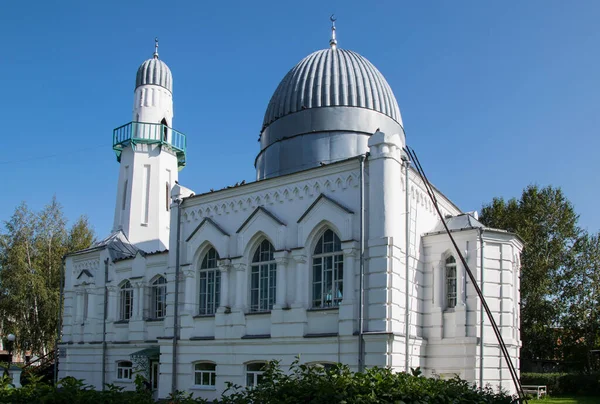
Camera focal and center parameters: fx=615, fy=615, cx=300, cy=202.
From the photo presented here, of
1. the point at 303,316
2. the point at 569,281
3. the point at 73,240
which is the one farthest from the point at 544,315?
the point at 73,240

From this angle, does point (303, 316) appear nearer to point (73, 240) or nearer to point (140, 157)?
point (140, 157)

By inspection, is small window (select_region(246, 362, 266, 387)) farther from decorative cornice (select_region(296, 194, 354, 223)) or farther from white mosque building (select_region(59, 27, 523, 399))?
decorative cornice (select_region(296, 194, 354, 223))

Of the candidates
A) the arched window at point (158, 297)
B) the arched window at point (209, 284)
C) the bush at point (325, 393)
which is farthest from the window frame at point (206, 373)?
the bush at point (325, 393)

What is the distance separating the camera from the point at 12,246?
4003 cm

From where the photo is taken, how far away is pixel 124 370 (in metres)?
26.8

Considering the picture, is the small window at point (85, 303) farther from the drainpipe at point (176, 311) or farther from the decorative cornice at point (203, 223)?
the decorative cornice at point (203, 223)

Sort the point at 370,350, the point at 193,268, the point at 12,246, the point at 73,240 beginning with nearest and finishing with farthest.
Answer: the point at 370,350, the point at 193,268, the point at 12,246, the point at 73,240

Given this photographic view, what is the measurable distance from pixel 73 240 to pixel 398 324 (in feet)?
101

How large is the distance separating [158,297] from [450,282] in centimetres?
1276

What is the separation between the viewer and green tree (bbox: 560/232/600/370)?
3634 centimetres

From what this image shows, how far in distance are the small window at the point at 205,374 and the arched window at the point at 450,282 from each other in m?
8.34

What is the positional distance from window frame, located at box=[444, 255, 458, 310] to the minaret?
16838 millimetres

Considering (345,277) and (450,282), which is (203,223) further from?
(450,282)

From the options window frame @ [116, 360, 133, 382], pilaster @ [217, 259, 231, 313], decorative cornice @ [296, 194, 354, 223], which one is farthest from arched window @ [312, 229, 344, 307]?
window frame @ [116, 360, 133, 382]
